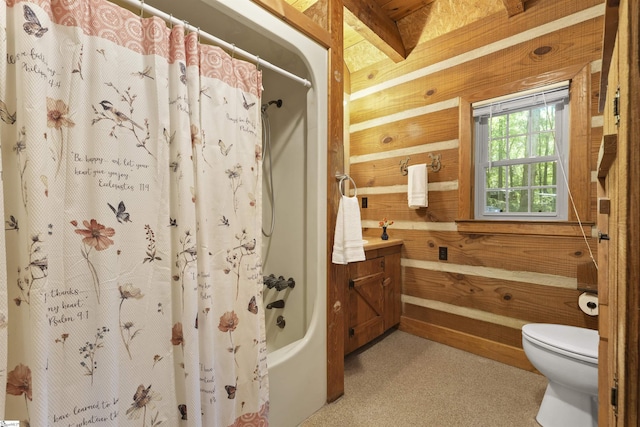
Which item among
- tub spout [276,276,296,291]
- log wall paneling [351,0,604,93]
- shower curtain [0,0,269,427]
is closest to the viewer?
shower curtain [0,0,269,427]

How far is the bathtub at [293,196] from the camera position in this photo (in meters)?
1.38

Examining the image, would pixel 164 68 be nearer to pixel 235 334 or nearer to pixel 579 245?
pixel 235 334

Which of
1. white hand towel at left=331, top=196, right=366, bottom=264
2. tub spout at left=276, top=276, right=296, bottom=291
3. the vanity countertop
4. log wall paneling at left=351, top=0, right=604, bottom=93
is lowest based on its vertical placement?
tub spout at left=276, top=276, right=296, bottom=291

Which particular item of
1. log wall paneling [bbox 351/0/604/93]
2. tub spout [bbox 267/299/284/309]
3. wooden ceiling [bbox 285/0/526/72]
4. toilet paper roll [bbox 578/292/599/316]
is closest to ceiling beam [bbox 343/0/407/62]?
wooden ceiling [bbox 285/0/526/72]

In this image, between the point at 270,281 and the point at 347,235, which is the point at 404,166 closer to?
the point at 347,235

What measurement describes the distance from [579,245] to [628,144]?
1.78 metres

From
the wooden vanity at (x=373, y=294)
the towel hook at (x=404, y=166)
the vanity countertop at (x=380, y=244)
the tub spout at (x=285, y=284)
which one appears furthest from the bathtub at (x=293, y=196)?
the towel hook at (x=404, y=166)

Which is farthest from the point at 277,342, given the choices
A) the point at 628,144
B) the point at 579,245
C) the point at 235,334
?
the point at 579,245

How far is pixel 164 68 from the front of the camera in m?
0.96

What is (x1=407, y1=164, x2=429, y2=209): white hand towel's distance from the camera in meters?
2.38

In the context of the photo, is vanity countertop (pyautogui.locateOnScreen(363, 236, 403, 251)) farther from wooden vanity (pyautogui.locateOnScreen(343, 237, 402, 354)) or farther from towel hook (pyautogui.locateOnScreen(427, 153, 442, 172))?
towel hook (pyautogui.locateOnScreen(427, 153, 442, 172))

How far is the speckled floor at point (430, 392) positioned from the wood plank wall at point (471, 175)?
0.78 ft

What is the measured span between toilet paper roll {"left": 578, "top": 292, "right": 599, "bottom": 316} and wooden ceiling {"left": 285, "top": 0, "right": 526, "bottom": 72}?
6.45 feet

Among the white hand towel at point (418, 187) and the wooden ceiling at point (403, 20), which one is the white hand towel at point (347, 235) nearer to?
the white hand towel at point (418, 187)
